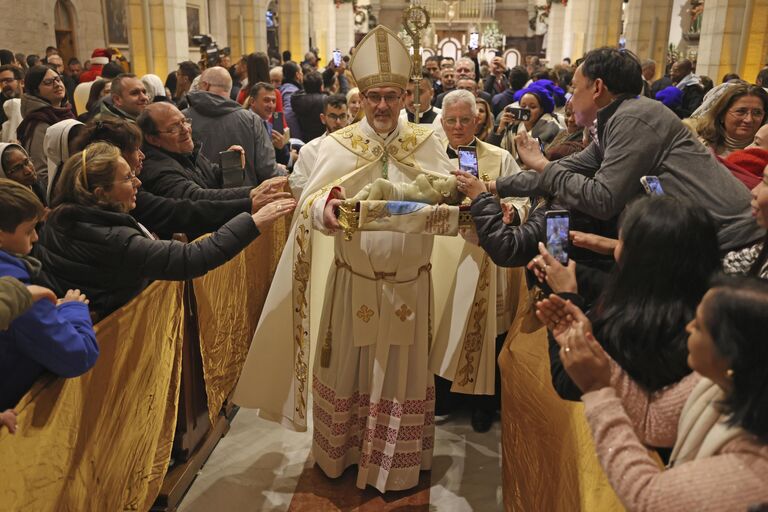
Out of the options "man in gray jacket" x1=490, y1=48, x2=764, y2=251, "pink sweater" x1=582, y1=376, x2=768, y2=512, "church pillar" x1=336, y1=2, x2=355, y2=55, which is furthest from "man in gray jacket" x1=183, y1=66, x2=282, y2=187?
"church pillar" x1=336, y1=2, x2=355, y2=55

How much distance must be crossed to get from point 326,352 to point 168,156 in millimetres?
1454

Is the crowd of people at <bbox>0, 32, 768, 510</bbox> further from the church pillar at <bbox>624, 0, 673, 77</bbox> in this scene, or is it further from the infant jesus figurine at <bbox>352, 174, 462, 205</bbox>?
the church pillar at <bbox>624, 0, 673, 77</bbox>

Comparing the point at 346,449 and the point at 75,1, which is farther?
the point at 75,1

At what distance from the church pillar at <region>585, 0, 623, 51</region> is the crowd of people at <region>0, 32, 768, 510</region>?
48.6 feet

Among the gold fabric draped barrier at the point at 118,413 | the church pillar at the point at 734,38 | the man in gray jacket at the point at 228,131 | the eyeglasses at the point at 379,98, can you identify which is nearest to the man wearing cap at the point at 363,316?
the eyeglasses at the point at 379,98

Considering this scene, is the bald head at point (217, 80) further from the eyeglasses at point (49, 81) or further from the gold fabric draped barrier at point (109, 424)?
the gold fabric draped barrier at point (109, 424)

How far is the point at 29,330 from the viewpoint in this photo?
220 centimetres

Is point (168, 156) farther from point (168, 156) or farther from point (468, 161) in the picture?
point (468, 161)

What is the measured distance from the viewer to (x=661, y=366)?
1869 mm

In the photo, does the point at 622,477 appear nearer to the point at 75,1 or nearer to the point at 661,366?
the point at 661,366

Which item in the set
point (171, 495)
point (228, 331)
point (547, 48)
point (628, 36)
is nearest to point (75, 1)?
point (628, 36)

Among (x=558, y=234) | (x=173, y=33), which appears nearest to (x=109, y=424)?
(x=558, y=234)

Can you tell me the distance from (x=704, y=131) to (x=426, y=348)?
7.03 ft

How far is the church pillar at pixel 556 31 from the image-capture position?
28.6 m
